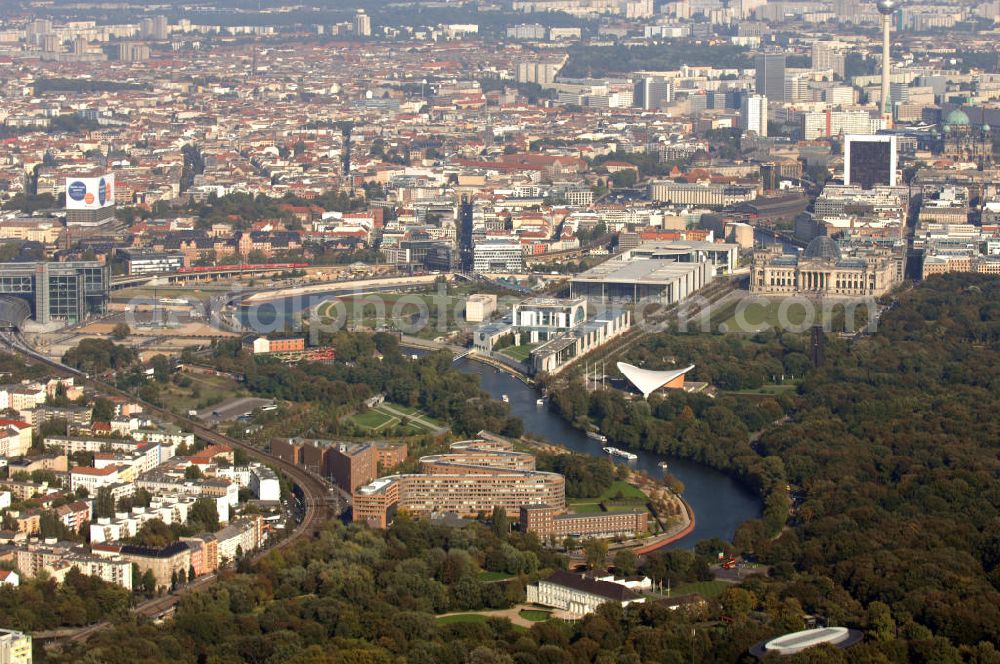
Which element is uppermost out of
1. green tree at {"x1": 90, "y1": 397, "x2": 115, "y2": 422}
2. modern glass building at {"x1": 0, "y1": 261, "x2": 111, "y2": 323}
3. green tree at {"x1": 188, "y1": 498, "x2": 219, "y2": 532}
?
modern glass building at {"x1": 0, "y1": 261, "x2": 111, "y2": 323}

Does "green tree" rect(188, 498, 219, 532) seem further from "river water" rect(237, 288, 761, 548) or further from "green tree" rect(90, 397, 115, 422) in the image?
"green tree" rect(90, 397, 115, 422)

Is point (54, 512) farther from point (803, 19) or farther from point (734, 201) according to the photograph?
point (803, 19)

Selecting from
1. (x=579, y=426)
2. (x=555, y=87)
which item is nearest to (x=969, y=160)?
(x=555, y=87)

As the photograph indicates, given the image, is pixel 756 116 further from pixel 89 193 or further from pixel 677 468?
pixel 677 468

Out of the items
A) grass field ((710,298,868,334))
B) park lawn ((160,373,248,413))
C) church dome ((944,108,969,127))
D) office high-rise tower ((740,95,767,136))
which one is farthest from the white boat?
office high-rise tower ((740,95,767,136))

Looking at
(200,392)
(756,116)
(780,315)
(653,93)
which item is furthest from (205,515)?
(653,93)

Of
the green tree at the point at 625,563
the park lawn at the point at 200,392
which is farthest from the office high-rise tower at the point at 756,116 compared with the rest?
the green tree at the point at 625,563

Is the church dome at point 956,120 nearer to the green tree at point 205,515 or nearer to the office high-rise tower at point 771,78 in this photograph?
the office high-rise tower at point 771,78
